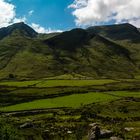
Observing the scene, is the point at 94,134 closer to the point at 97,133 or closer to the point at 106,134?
the point at 97,133

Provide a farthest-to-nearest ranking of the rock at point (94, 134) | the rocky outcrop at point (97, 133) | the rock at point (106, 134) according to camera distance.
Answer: the rock at point (106, 134), the rocky outcrop at point (97, 133), the rock at point (94, 134)

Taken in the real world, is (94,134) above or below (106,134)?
above

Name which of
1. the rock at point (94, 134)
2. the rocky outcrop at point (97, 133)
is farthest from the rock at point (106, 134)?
the rock at point (94, 134)

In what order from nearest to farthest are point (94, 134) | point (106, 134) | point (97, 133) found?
point (94, 134)
point (97, 133)
point (106, 134)

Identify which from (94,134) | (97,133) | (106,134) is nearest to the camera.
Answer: (94,134)

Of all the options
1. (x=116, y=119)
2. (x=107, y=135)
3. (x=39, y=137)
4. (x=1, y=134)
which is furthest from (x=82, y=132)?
(x=1, y=134)

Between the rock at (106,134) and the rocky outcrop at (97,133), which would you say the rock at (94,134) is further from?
the rock at (106,134)

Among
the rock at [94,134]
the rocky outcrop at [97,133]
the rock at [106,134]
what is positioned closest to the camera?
the rock at [94,134]

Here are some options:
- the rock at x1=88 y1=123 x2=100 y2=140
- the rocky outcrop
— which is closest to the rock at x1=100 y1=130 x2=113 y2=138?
the rocky outcrop

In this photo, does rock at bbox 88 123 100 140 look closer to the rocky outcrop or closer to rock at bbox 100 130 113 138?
the rocky outcrop

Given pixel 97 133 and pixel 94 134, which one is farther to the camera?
pixel 97 133

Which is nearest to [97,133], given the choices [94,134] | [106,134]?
[94,134]

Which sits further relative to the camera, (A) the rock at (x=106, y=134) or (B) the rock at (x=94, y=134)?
(A) the rock at (x=106, y=134)

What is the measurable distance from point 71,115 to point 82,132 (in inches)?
1339
